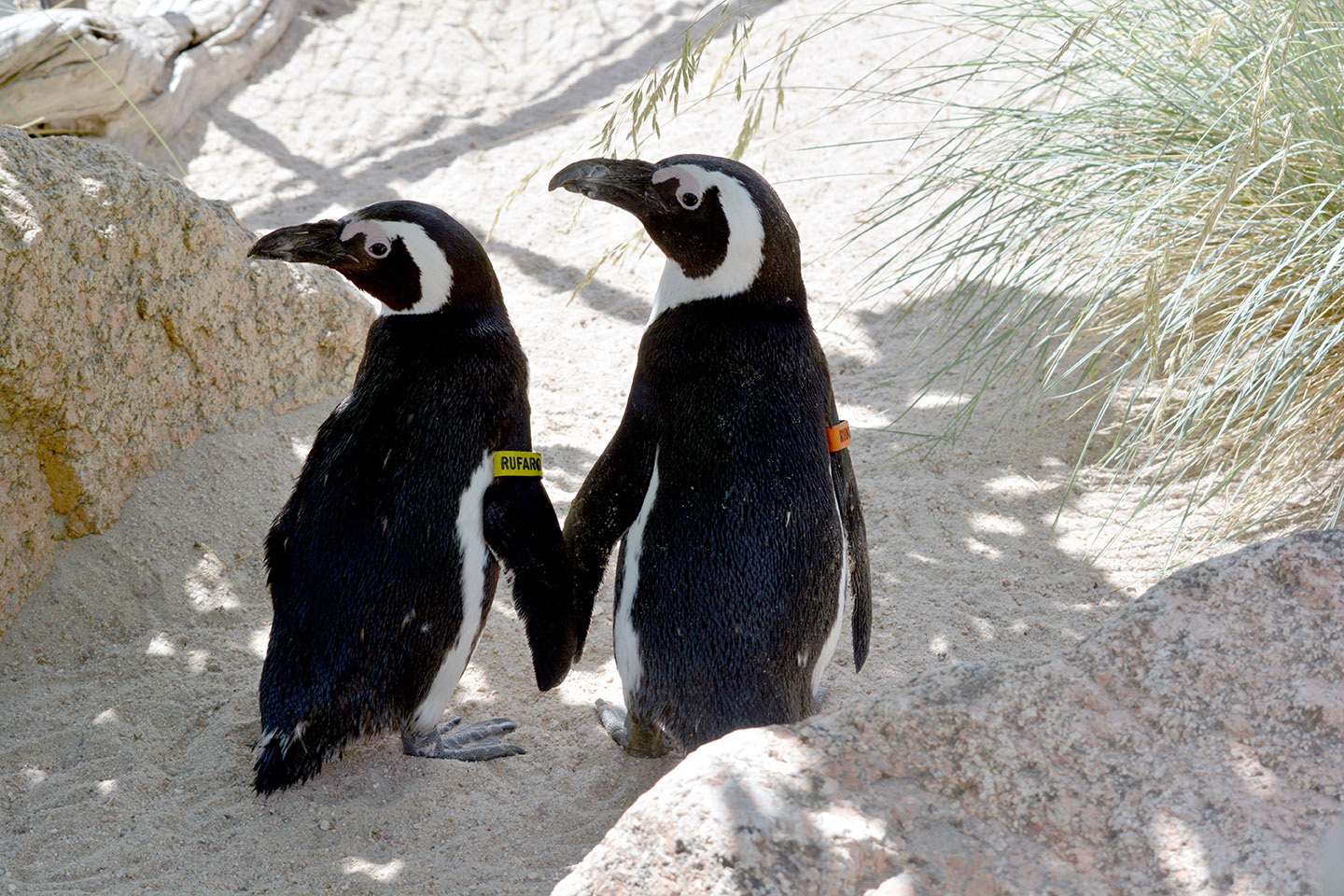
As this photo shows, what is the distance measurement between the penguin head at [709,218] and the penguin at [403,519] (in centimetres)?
33

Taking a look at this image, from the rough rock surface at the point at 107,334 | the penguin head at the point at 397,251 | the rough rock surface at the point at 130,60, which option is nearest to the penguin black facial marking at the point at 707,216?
the penguin head at the point at 397,251

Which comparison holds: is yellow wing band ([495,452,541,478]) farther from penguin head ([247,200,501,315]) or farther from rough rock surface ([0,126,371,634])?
rough rock surface ([0,126,371,634])

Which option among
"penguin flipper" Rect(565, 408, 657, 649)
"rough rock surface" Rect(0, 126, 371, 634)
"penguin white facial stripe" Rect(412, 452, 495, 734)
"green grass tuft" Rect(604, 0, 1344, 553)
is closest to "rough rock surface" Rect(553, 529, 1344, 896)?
"penguin flipper" Rect(565, 408, 657, 649)

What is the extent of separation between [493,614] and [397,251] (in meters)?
1.06

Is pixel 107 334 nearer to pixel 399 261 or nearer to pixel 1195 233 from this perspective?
pixel 399 261

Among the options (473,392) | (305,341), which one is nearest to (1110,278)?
(473,392)

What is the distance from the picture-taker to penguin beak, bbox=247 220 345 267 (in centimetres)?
212

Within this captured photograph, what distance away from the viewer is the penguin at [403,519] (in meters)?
2.12

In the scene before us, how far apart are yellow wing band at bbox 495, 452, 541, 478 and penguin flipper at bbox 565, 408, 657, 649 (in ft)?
0.37

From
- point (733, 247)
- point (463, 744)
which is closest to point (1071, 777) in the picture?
point (733, 247)

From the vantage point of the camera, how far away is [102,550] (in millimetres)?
2787

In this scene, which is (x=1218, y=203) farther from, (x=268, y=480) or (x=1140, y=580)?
(x=268, y=480)

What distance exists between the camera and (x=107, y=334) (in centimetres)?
279

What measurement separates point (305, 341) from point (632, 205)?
161 cm
